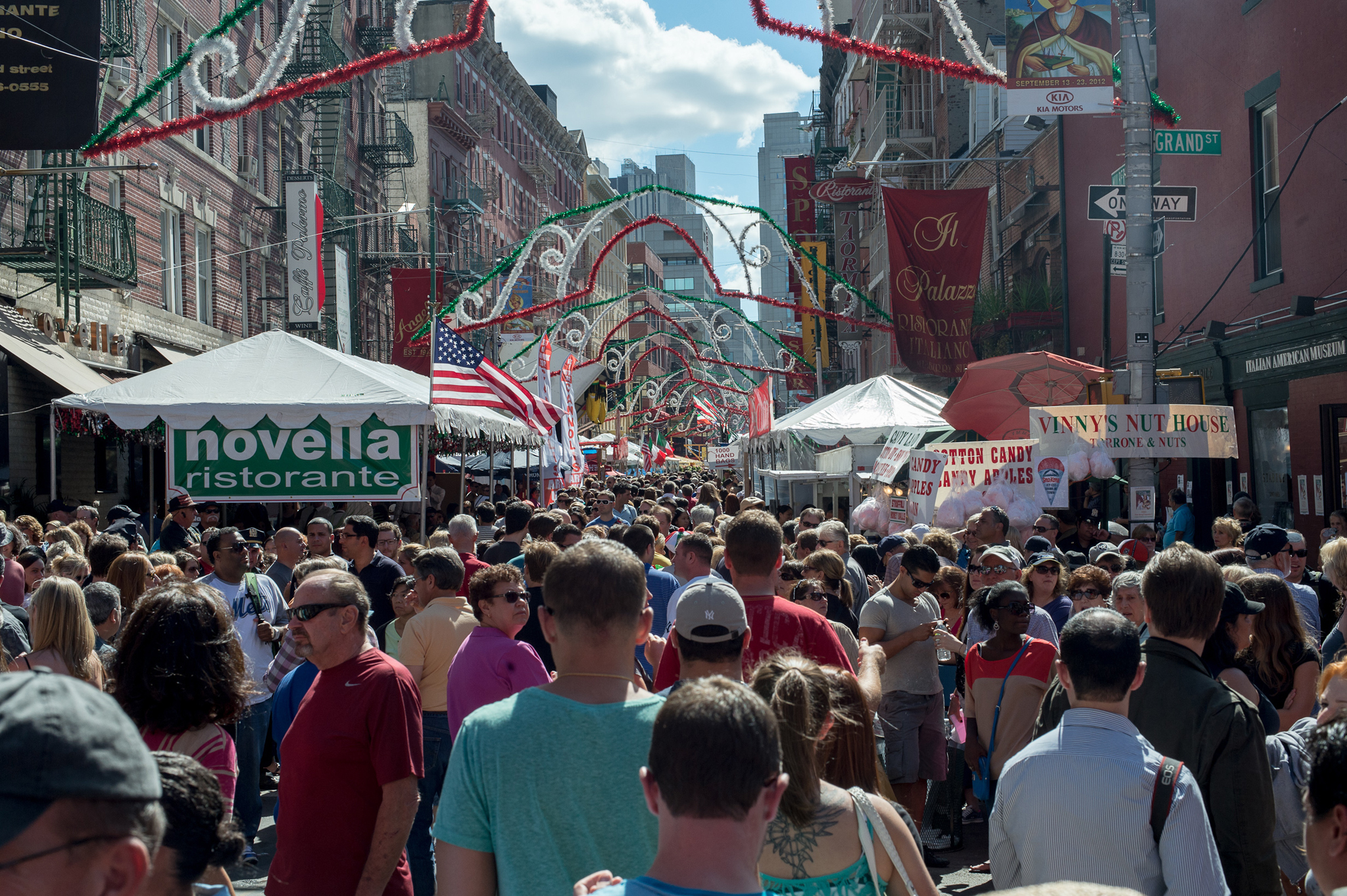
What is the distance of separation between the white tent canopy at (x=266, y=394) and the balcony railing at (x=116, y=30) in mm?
6507

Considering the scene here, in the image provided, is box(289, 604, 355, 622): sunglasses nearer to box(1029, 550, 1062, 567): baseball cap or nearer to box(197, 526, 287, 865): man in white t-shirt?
box(197, 526, 287, 865): man in white t-shirt

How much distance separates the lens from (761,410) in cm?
2409

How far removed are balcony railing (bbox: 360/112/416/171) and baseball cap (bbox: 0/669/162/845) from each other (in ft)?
122

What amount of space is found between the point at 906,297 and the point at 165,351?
13433 millimetres

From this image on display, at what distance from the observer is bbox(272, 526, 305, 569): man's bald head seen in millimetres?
8750

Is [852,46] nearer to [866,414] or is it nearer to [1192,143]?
[1192,143]

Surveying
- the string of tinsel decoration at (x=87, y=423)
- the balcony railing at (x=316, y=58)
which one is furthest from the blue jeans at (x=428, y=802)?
the balcony railing at (x=316, y=58)

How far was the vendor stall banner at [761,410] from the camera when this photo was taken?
76.2 feet

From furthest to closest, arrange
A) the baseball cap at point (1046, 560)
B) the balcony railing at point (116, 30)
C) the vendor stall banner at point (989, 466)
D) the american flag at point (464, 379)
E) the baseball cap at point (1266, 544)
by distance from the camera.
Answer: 1. the balcony railing at point (116, 30)
2. the american flag at point (464, 379)
3. the vendor stall banner at point (989, 466)
4. the baseball cap at point (1266, 544)
5. the baseball cap at point (1046, 560)

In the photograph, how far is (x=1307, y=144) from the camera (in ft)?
46.5

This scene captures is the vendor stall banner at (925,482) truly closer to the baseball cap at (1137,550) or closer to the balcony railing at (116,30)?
the baseball cap at (1137,550)

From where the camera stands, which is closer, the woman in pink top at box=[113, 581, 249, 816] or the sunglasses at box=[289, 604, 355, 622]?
the woman in pink top at box=[113, 581, 249, 816]

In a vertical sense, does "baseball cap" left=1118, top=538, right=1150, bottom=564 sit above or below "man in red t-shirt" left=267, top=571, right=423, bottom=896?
above

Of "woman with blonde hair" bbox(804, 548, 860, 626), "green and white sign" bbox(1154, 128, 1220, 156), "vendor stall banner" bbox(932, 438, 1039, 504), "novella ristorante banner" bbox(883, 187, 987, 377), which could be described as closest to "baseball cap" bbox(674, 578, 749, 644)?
"woman with blonde hair" bbox(804, 548, 860, 626)
